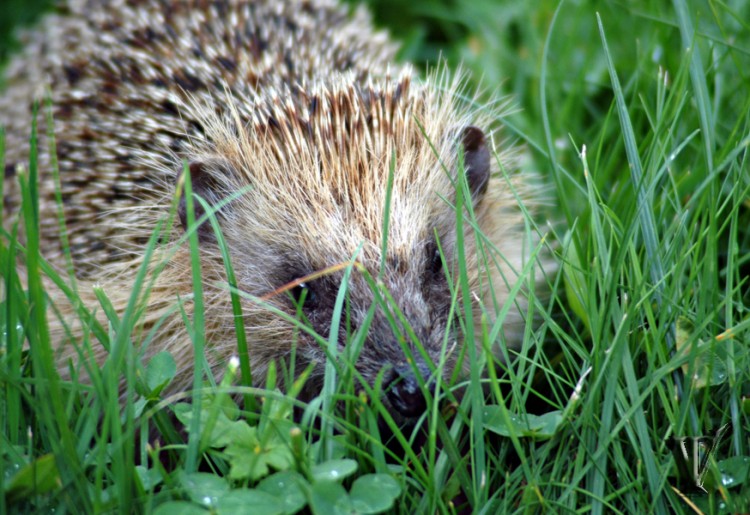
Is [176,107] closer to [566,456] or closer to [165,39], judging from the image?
[165,39]

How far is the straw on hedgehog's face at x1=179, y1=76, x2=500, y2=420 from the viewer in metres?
1.95

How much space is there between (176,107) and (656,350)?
1540 mm

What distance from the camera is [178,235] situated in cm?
224

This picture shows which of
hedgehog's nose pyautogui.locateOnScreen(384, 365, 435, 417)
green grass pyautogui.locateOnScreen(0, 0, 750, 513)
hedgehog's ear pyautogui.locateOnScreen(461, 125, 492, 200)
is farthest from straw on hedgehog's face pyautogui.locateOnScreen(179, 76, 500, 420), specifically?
green grass pyautogui.locateOnScreen(0, 0, 750, 513)

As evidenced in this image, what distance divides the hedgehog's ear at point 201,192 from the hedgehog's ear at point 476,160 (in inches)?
28.1

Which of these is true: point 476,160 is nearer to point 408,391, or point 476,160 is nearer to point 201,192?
point 201,192

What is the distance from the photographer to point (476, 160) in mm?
2338

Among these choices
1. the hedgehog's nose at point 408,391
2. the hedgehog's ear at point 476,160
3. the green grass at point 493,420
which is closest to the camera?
the green grass at point 493,420

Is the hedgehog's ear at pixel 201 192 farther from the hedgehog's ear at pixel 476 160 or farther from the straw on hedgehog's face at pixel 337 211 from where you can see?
the hedgehog's ear at pixel 476 160

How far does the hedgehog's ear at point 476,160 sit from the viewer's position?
2311 mm

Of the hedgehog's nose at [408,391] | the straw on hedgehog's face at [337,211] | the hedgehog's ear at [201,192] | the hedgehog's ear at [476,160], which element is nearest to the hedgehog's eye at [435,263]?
the straw on hedgehog's face at [337,211]

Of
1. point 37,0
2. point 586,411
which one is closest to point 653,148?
point 586,411

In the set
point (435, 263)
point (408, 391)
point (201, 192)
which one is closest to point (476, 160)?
point (435, 263)

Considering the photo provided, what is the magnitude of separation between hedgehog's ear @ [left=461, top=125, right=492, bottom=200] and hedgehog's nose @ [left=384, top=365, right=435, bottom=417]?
2.61ft
